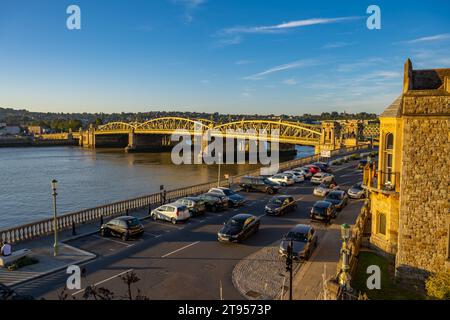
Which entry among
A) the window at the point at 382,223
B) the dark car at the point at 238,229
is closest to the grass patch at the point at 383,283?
the window at the point at 382,223

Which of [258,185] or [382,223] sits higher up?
[382,223]

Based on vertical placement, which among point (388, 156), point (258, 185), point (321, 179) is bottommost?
point (258, 185)

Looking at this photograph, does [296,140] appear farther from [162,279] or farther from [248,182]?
[162,279]

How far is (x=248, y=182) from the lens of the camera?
3195 centimetres

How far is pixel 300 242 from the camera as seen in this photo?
54.0ft

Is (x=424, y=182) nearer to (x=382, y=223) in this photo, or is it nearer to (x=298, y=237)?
(x=382, y=223)

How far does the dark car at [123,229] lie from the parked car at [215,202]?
253 inches

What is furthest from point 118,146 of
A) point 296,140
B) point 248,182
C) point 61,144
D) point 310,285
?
point 310,285

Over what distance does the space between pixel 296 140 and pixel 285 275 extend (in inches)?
2731

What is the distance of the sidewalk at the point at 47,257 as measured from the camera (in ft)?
45.8

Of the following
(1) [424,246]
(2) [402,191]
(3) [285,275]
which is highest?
(2) [402,191]

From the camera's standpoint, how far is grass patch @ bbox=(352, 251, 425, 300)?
1291 centimetres

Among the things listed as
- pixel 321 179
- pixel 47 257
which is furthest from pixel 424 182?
pixel 321 179

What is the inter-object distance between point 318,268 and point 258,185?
16.7 meters
